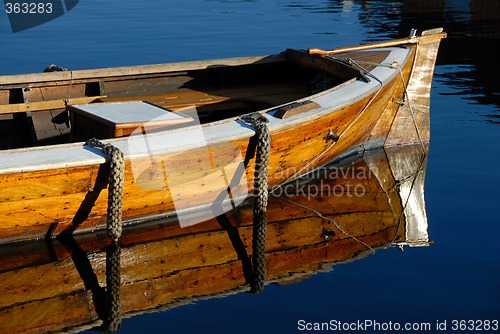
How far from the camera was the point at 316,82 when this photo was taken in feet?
25.7

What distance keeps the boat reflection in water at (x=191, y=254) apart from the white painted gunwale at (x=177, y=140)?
1.03 metres

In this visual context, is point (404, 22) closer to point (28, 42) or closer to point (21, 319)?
point (28, 42)

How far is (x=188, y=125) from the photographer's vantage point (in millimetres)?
5797

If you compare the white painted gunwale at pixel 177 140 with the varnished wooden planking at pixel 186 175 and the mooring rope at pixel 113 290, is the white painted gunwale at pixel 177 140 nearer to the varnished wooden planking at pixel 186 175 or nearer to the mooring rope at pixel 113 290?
the varnished wooden planking at pixel 186 175

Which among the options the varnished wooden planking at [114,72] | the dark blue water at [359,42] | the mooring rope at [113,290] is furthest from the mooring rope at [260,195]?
the varnished wooden planking at [114,72]

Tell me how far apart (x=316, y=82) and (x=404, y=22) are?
12118 millimetres

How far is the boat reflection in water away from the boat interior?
1451 mm

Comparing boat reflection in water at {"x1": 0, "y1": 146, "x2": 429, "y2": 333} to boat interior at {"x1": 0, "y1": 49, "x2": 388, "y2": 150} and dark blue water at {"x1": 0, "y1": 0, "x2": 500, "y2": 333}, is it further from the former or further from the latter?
boat interior at {"x1": 0, "y1": 49, "x2": 388, "y2": 150}

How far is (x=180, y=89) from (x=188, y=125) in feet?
7.38

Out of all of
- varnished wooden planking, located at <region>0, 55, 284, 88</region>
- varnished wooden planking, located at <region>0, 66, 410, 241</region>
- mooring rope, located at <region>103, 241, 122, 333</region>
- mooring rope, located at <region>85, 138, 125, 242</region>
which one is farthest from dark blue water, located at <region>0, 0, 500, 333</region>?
varnished wooden planking, located at <region>0, 55, 284, 88</region>

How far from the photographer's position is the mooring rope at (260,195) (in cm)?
517

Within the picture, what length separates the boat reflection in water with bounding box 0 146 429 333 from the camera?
4.62 meters

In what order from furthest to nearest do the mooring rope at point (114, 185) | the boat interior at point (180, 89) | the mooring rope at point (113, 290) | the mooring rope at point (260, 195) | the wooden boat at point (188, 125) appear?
the boat interior at point (180, 89)
the mooring rope at point (260, 195)
the wooden boat at point (188, 125)
the mooring rope at point (114, 185)
the mooring rope at point (113, 290)

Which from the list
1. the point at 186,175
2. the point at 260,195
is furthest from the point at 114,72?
the point at 260,195
